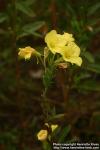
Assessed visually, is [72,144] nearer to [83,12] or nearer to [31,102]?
[83,12]

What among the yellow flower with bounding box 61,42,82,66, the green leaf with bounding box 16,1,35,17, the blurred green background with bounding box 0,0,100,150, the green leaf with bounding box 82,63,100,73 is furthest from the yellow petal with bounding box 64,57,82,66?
the green leaf with bounding box 16,1,35,17

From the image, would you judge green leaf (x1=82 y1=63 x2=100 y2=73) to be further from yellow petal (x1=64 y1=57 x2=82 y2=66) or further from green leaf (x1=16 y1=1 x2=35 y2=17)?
yellow petal (x1=64 y1=57 x2=82 y2=66)

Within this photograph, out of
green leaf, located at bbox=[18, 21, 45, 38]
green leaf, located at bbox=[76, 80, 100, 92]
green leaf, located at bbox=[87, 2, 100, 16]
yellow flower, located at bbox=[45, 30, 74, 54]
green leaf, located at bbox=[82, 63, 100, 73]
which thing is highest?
green leaf, located at bbox=[87, 2, 100, 16]

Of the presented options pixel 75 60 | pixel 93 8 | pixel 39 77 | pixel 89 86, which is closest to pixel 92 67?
pixel 89 86

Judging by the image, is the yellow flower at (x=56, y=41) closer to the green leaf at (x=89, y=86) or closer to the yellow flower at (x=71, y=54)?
the yellow flower at (x=71, y=54)

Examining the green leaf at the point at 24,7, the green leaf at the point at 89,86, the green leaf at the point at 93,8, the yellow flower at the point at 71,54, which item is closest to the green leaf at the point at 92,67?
the green leaf at the point at 89,86

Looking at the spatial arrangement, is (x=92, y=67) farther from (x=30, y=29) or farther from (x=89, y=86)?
(x=30, y=29)
